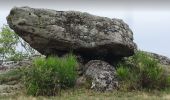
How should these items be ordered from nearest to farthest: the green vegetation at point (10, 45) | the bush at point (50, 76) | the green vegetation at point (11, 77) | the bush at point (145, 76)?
the bush at point (50, 76) → the bush at point (145, 76) → the green vegetation at point (11, 77) → the green vegetation at point (10, 45)

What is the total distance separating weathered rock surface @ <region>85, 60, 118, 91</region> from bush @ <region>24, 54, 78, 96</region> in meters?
0.95

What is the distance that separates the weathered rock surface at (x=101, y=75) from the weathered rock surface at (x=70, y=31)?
85cm

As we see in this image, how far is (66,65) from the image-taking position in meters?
25.4

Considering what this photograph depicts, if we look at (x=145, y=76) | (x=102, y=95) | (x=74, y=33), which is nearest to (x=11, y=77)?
(x=74, y=33)

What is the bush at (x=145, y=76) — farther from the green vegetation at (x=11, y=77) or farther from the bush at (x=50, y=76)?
the green vegetation at (x=11, y=77)

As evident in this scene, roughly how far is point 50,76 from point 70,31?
352 centimetres

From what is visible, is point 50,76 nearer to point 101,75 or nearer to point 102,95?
point 102,95

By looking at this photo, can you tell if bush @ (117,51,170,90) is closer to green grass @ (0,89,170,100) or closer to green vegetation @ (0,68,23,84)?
green grass @ (0,89,170,100)

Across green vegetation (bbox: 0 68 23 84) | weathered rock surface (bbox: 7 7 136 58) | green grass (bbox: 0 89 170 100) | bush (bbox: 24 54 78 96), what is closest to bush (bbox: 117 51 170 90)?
green grass (bbox: 0 89 170 100)

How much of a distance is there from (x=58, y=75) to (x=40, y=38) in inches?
119

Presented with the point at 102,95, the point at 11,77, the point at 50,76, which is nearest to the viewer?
the point at 102,95

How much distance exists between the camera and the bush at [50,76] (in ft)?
79.5

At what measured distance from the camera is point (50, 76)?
24594mm

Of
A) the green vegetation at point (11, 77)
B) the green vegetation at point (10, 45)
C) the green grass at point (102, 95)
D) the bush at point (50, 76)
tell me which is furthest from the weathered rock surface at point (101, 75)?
the green vegetation at point (10, 45)
